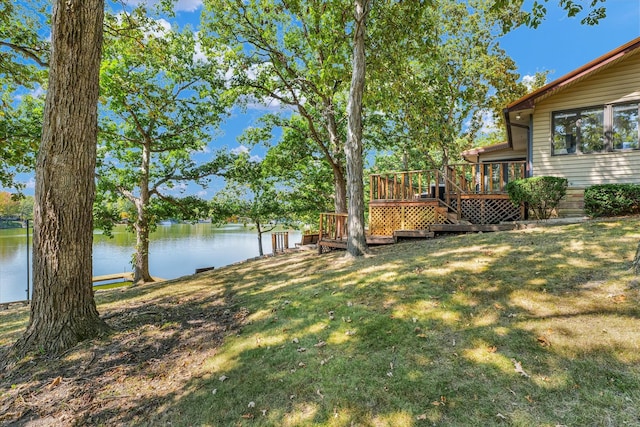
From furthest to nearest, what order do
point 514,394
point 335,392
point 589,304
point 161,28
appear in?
point 161,28, point 589,304, point 335,392, point 514,394

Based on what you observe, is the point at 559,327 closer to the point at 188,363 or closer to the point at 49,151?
the point at 188,363

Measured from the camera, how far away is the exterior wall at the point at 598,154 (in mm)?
9453

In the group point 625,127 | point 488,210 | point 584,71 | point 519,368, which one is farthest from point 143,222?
point 625,127

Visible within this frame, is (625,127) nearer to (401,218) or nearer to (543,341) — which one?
(401,218)

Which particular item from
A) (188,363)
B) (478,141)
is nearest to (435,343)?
(188,363)

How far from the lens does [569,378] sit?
2545 millimetres

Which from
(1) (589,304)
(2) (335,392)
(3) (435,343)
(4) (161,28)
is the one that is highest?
(4) (161,28)

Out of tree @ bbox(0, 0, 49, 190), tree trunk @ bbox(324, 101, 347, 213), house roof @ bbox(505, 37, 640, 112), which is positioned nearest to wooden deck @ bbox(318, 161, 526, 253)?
house roof @ bbox(505, 37, 640, 112)

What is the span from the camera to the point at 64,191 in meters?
4.21

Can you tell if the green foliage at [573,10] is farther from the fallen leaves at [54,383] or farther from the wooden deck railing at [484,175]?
the fallen leaves at [54,383]

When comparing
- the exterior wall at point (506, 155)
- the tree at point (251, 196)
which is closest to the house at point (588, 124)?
the exterior wall at point (506, 155)

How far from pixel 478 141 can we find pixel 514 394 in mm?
33904

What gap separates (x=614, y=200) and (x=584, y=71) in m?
4.19

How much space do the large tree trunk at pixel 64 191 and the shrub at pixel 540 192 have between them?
10.3 meters
